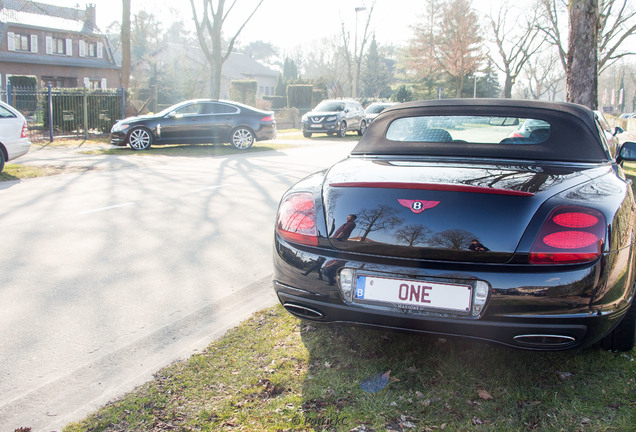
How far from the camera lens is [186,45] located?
79188 mm

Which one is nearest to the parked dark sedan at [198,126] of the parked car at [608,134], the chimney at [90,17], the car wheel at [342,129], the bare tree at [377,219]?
the car wheel at [342,129]

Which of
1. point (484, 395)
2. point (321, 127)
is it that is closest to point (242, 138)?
point (321, 127)

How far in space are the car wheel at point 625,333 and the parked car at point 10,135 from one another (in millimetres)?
10598

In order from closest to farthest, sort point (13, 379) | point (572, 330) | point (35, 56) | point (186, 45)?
point (572, 330) < point (13, 379) < point (35, 56) < point (186, 45)

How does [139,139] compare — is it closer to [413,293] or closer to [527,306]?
[413,293]

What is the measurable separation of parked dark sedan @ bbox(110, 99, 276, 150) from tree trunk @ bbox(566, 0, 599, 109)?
959 centimetres

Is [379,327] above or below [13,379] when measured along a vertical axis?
above

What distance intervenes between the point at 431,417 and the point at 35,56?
183 feet

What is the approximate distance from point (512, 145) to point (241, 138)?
1502cm

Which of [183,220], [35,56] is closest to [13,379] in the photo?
[183,220]

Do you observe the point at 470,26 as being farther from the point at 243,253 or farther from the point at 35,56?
the point at 243,253

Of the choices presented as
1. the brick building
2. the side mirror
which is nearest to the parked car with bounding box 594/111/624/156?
the side mirror

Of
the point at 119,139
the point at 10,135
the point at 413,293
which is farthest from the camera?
the point at 119,139

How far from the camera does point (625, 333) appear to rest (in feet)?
10.5
